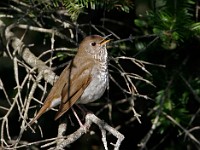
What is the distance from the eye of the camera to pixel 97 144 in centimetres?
575

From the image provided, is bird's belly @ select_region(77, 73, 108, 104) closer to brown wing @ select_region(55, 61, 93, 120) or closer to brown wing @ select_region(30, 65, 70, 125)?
brown wing @ select_region(55, 61, 93, 120)

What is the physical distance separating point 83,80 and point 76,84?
0.27 feet

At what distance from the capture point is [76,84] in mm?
5086

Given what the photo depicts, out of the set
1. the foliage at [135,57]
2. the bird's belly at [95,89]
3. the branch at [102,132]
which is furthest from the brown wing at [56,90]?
the branch at [102,132]

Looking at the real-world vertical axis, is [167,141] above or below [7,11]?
below

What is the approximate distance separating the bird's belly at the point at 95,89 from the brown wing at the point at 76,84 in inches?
1.9

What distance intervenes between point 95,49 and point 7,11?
35.8 inches

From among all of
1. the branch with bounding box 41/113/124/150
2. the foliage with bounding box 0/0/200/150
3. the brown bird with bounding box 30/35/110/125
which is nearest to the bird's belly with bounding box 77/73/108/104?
the brown bird with bounding box 30/35/110/125

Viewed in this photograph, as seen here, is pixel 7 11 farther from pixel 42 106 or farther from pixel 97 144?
pixel 97 144

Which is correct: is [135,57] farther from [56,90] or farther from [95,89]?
[56,90]

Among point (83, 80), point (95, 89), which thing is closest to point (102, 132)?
point (95, 89)

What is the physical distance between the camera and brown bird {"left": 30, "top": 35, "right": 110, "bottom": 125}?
16.3ft

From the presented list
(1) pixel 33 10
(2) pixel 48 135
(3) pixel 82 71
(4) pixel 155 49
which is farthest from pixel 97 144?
(1) pixel 33 10

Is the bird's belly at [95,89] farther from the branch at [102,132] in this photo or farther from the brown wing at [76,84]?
the branch at [102,132]
